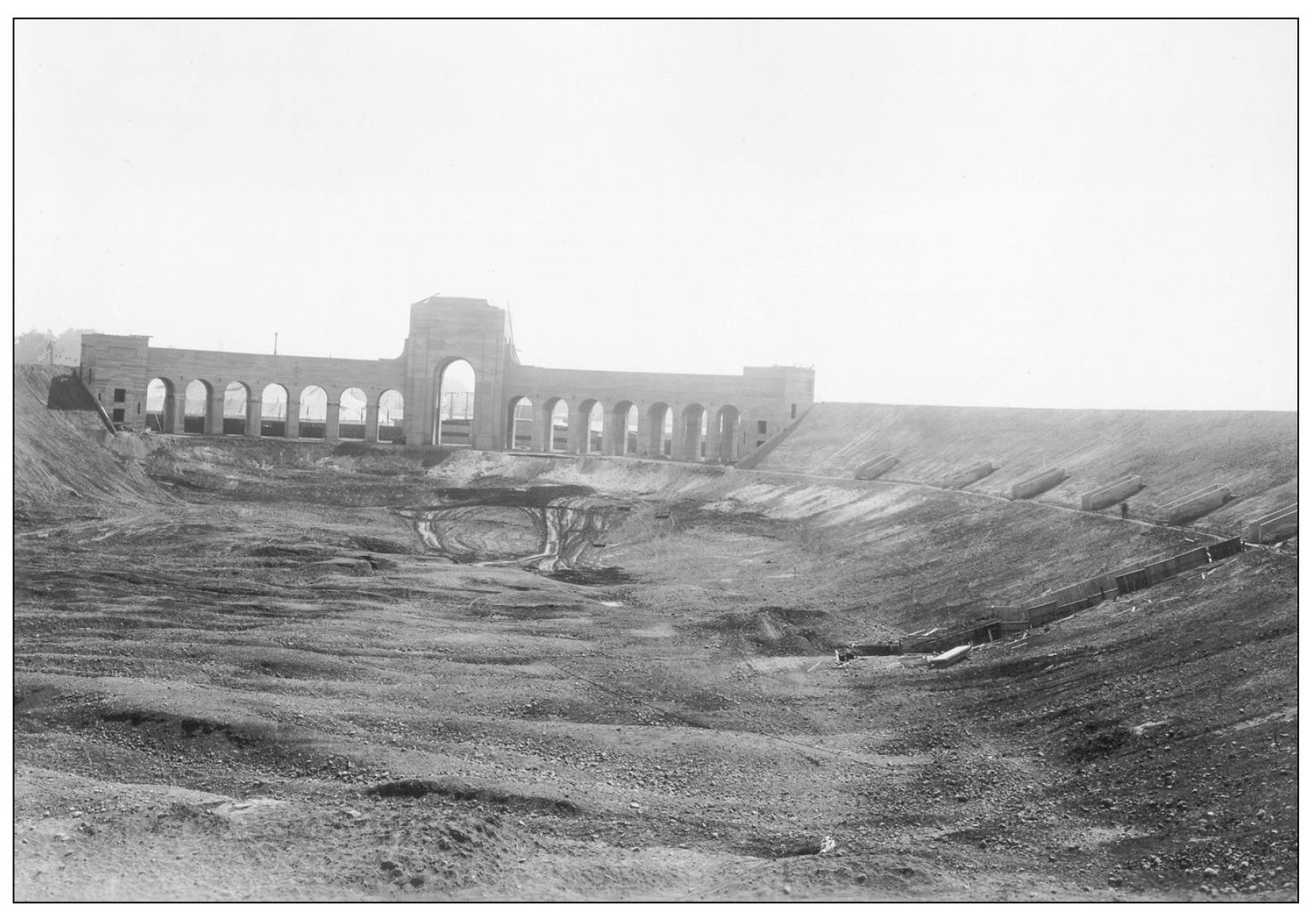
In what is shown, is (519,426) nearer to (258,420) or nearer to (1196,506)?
Answer: (258,420)

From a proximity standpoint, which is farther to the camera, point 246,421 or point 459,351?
point 459,351

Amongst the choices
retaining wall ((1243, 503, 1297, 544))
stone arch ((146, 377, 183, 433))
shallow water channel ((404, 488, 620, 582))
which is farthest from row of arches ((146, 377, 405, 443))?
retaining wall ((1243, 503, 1297, 544))

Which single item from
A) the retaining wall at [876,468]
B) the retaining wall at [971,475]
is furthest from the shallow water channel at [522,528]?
the retaining wall at [971,475]

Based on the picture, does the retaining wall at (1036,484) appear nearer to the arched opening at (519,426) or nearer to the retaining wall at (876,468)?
the retaining wall at (876,468)

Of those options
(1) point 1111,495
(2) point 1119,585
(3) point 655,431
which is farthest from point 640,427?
(2) point 1119,585

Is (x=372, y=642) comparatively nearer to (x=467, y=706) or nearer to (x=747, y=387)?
(x=467, y=706)

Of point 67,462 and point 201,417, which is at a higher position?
point 201,417
